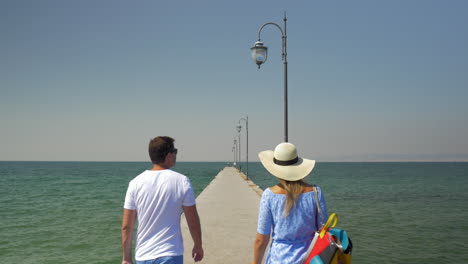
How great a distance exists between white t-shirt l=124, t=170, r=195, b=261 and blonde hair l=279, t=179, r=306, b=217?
820 millimetres

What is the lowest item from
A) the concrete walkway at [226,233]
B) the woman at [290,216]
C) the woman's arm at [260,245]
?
the concrete walkway at [226,233]

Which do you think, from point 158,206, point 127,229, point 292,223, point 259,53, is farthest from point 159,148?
point 259,53

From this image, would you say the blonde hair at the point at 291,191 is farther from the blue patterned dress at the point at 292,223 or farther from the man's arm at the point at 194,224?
the man's arm at the point at 194,224

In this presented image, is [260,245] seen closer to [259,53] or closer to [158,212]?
[158,212]

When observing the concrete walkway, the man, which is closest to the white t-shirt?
the man

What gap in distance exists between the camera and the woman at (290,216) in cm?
306

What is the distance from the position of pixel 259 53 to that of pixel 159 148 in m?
7.97

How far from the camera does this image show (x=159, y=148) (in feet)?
11.5

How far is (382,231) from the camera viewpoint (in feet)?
54.4

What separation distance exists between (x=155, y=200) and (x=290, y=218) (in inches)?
45.7

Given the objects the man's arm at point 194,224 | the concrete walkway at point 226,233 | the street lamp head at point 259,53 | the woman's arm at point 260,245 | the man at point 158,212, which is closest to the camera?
the woman's arm at point 260,245

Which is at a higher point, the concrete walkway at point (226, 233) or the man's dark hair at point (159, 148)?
the man's dark hair at point (159, 148)

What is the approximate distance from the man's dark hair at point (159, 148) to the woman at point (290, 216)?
1005 mm

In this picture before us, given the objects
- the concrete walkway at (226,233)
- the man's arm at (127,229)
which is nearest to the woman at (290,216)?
the man's arm at (127,229)
